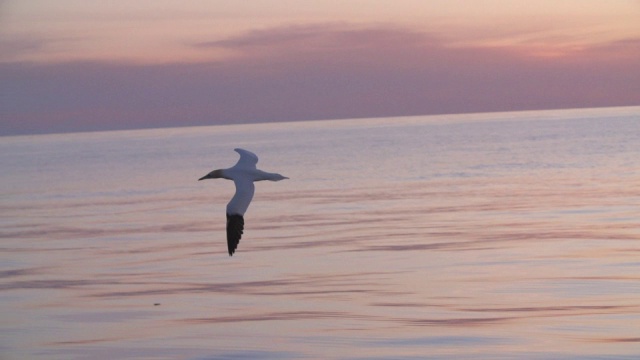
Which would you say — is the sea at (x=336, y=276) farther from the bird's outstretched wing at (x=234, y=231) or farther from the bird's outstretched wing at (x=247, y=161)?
the bird's outstretched wing at (x=247, y=161)

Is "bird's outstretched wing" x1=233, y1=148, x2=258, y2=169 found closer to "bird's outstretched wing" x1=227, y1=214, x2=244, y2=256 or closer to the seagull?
the seagull

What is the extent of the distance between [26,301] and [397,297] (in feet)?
19.8


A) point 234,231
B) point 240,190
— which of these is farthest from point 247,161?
point 234,231

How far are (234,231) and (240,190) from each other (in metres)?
1.07

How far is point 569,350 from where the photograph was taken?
1484 centimetres

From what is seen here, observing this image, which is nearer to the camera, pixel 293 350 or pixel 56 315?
pixel 293 350

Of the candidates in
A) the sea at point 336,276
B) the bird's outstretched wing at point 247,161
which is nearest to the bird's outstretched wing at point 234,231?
the sea at point 336,276

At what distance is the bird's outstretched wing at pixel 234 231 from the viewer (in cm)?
1564

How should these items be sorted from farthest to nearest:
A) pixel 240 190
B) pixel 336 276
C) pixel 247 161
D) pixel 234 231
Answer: pixel 336 276 → pixel 247 161 → pixel 240 190 → pixel 234 231

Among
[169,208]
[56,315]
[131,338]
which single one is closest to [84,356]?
[131,338]

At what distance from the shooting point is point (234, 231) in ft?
51.5

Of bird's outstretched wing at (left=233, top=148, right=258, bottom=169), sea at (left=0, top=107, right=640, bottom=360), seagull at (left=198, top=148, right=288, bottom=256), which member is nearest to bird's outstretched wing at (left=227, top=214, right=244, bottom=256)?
seagull at (left=198, top=148, right=288, bottom=256)

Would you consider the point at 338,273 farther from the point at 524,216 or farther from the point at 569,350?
the point at 524,216

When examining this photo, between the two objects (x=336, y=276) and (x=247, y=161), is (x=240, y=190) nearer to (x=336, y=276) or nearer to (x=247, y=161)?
(x=247, y=161)
